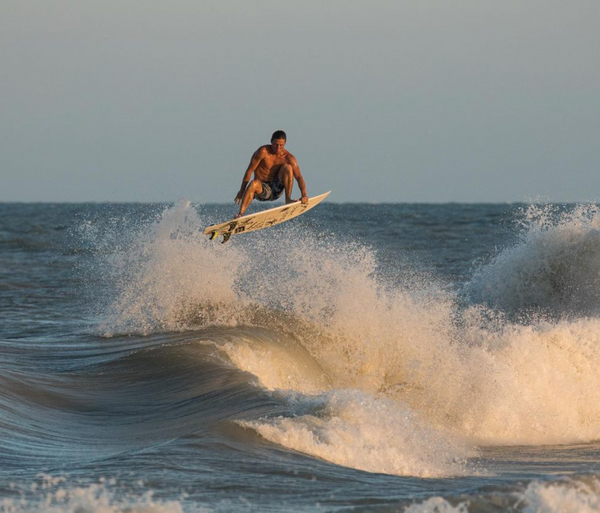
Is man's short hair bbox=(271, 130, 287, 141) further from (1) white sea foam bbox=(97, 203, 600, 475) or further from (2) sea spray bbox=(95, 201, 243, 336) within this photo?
(2) sea spray bbox=(95, 201, 243, 336)

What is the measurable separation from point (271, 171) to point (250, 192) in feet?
1.51

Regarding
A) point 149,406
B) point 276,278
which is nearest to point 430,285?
point 276,278

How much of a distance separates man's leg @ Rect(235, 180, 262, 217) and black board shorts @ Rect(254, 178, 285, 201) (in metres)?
0.09

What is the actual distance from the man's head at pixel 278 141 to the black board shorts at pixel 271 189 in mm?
398

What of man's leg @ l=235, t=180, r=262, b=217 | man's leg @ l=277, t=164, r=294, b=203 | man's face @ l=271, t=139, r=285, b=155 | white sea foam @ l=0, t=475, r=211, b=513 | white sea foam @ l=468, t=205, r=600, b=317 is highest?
man's face @ l=271, t=139, r=285, b=155

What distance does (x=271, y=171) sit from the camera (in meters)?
12.4

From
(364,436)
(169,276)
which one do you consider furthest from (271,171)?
(364,436)

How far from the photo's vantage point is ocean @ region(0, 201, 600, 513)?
6324 mm

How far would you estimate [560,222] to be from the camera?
2023cm

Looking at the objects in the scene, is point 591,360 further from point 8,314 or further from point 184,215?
point 8,314

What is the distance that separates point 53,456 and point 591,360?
326 inches

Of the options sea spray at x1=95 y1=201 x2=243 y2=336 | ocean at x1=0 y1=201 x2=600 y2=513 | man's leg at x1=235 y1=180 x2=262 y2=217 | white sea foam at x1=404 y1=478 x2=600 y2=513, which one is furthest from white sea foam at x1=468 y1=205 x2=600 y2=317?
white sea foam at x1=404 y1=478 x2=600 y2=513

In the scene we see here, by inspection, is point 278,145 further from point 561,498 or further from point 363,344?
point 561,498

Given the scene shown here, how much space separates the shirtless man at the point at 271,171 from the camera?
12.3 m
